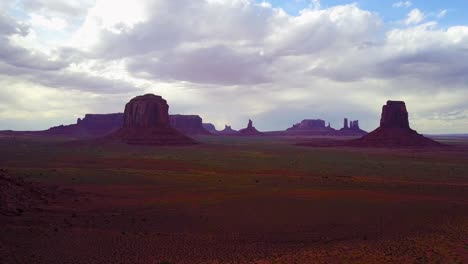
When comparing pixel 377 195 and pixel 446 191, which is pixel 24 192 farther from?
pixel 446 191

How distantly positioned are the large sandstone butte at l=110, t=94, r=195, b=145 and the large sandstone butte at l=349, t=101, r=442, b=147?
59.0 metres

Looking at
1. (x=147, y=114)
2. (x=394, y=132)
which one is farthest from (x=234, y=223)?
(x=394, y=132)

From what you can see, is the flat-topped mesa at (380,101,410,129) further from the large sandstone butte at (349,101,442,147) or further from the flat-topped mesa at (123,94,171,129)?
the flat-topped mesa at (123,94,171,129)

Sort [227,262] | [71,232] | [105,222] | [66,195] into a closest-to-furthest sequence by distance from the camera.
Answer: [227,262], [71,232], [105,222], [66,195]

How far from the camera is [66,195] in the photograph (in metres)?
28.8

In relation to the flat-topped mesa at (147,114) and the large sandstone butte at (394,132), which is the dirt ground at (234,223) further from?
the flat-topped mesa at (147,114)

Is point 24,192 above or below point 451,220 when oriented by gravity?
above

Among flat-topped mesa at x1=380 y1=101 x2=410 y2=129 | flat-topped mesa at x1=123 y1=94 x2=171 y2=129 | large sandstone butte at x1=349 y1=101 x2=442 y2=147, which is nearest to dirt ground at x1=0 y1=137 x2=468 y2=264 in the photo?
large sandstone butte at x1=349 y1=101 x2=442 y2=147

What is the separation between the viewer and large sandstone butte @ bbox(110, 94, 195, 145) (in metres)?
114

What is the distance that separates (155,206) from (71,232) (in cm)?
785

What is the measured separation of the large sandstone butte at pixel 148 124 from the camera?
11394 cm

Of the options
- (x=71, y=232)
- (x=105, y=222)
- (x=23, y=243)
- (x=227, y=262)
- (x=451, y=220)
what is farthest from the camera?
(x=451, y=220)

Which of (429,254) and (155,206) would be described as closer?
(429,254)

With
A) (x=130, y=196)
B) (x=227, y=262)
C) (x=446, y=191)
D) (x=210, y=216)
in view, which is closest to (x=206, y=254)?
(x=227, y=262)
